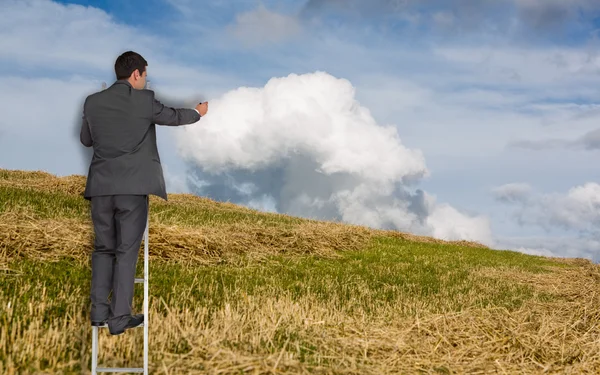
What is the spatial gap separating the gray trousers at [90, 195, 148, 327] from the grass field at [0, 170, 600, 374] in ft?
2.50

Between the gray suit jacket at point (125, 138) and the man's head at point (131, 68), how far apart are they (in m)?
0.07

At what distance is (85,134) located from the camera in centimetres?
593

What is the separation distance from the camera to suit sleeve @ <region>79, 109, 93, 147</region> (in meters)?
5.91

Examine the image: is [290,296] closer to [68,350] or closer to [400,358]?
[400,358]

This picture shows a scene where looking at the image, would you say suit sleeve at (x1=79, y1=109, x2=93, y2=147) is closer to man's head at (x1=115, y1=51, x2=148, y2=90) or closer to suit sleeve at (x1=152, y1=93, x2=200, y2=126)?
man's head at (x1=115, y1=51, x2=148, y2=90)

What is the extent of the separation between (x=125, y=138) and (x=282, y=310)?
12.9 feet

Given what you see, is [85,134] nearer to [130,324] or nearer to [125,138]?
[125,138]

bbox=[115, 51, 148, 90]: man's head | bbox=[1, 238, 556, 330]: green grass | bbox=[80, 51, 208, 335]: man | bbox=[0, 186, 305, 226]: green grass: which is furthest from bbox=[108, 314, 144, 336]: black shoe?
bbox=[0, 186, 305, 226]: green grass

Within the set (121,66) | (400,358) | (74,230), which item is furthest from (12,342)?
(74,230)

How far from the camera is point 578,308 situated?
11.3 metres

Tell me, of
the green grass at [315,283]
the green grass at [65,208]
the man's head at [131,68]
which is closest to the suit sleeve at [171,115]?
the man's head at [131,68]

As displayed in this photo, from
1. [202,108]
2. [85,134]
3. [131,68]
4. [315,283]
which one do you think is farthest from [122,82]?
[315,283]

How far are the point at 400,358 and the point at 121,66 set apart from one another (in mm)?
4334

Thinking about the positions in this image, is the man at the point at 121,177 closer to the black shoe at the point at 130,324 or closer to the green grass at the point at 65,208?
the black shoe at the point at 130,324
